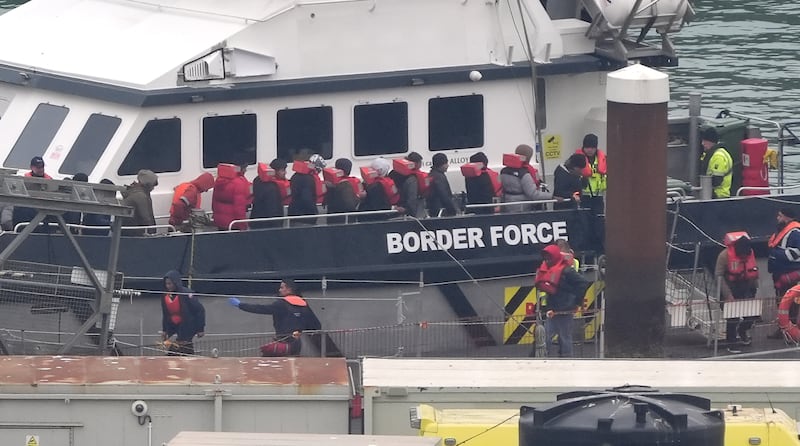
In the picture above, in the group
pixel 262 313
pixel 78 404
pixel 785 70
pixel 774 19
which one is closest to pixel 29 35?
pixel 262 313

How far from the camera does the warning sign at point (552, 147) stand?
58.4 feet

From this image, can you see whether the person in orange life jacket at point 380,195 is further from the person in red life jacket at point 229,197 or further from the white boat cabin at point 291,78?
the person in red life jacket at point 229,197

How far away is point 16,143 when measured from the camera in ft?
54.3

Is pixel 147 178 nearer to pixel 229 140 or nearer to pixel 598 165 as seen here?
pixel 229 140

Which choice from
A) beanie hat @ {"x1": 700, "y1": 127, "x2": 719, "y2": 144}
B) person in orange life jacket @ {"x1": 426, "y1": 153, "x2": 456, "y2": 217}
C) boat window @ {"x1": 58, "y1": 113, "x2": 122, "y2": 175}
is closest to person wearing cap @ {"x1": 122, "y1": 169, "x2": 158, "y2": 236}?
boat window @ {"x1": 58, "y1": 113, "x2": 122, "y2": 175}

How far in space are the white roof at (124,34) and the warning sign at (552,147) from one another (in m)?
3.09

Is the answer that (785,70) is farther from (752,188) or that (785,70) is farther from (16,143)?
(16,143)

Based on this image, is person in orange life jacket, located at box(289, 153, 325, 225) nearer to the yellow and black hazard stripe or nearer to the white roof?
the white roof

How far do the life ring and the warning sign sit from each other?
10.1 ft

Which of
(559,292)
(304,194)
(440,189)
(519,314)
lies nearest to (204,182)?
(304,194)

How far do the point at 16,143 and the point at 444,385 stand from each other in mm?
6241

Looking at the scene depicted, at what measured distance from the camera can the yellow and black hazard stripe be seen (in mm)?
16219

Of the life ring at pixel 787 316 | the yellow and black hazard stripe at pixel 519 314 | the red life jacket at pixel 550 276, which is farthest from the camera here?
the yellow and black hazard stripe at pixel 519 314

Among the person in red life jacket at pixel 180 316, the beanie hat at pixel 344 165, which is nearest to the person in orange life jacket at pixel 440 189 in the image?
the beanie hat at pixel 344 165
